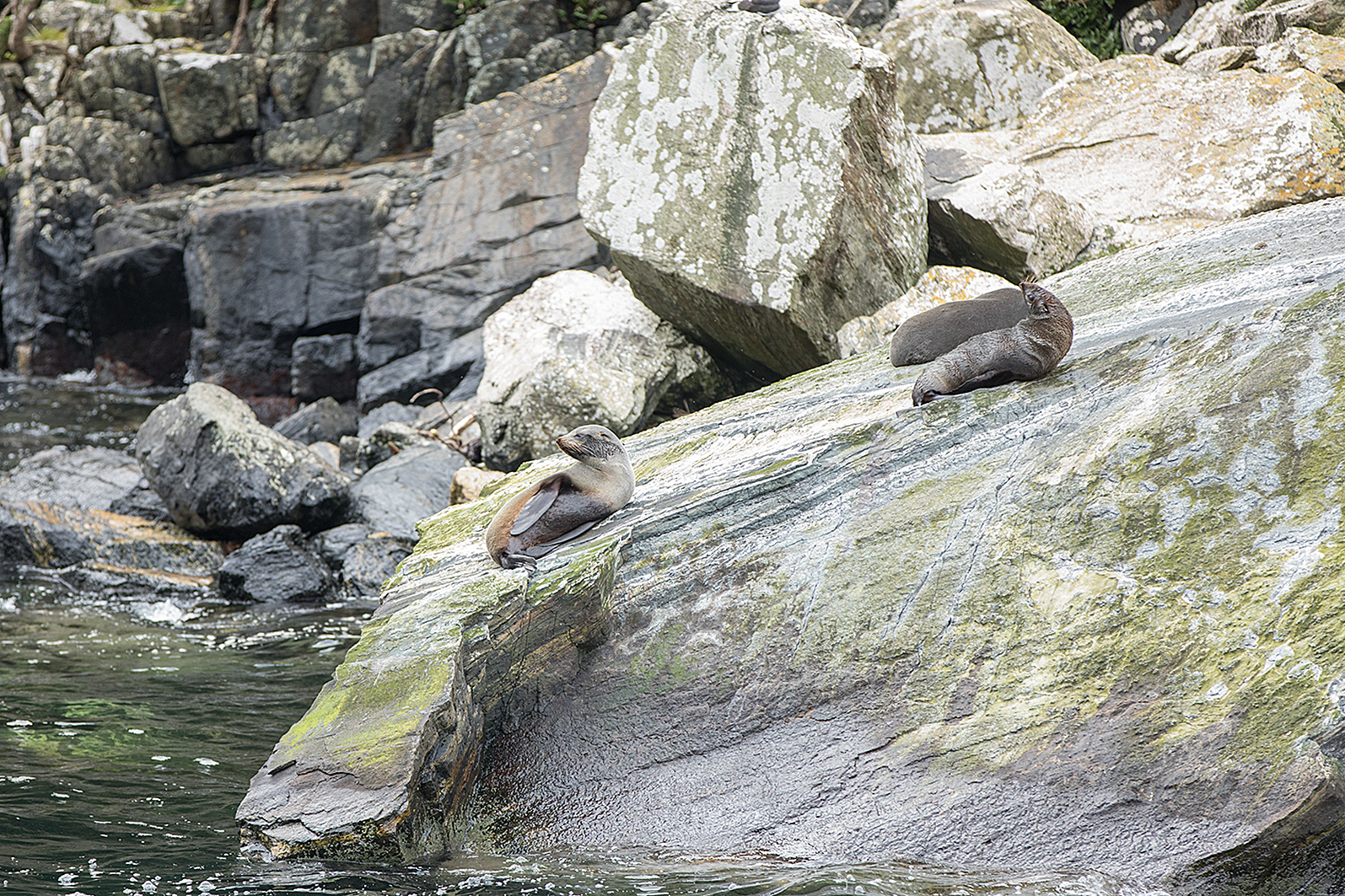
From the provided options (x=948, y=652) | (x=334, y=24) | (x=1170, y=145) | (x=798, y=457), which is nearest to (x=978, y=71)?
(x=1170, y=145)

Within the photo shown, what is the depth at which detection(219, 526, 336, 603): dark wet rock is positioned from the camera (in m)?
8.59

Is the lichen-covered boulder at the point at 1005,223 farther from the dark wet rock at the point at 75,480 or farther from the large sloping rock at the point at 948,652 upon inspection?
the dark wet rock at the point at 75,480

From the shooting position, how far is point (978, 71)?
10.7 meters

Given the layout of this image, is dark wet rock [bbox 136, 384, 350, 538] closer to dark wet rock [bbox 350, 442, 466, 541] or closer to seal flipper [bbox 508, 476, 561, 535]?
dark wet rock [bbox 350, 442, 466, 541]

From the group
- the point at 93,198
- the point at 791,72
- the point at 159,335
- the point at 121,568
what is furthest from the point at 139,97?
the point at 791,72

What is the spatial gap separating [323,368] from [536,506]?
44.3 feet

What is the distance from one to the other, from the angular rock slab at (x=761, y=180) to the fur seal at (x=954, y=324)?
204 centimetres

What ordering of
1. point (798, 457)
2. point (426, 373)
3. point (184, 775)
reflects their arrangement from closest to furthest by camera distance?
point (184, 775)
point (798, 457)
point (426, 373)

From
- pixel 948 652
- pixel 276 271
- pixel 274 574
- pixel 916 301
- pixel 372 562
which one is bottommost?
pixel 372 562

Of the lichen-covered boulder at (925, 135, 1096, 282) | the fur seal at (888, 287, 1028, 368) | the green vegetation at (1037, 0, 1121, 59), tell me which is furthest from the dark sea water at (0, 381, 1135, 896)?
the green vegetation at (1037, 0, 1121, 59)

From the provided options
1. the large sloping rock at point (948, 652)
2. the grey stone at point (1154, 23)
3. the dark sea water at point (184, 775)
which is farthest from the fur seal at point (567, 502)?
the grey stone at point (1154, 23)

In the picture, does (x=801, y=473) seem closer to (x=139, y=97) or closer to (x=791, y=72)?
(x=791, y=72)

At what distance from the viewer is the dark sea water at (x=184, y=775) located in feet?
11.7

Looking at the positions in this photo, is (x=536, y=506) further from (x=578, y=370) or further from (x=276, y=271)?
(x=276, y=271)
